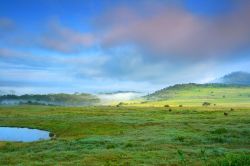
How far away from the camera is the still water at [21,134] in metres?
84.3

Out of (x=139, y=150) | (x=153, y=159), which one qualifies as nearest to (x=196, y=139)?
(x=139, y=150)

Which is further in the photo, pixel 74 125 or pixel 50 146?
pixel 74 125

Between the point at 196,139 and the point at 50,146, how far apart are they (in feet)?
65.7

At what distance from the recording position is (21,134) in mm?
92000

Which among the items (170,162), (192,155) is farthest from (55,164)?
(192,155)

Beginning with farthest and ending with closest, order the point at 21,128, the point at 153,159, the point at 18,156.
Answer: the point at 21,128, the point at 18,156, the point at 153,159

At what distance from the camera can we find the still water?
276 ft

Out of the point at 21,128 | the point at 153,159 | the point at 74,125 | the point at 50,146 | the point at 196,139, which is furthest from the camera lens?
the point at 21,128

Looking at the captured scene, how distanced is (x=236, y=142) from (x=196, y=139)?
5.41 m

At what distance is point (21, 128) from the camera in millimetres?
104875

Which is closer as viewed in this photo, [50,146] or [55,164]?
[55,164]

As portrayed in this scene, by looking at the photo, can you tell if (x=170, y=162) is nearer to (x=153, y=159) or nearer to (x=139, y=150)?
(x=153, y=159)

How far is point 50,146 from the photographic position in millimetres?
52312

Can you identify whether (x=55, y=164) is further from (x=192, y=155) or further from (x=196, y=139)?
(x=196, y=139)
